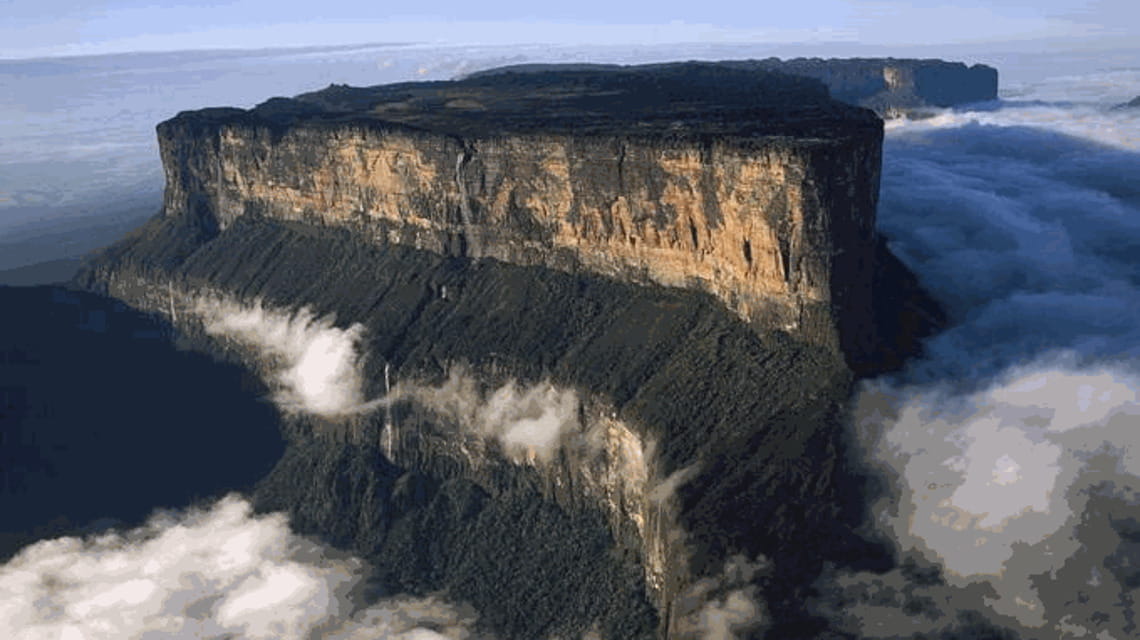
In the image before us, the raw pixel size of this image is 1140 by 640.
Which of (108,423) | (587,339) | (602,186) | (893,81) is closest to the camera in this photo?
(587,339)

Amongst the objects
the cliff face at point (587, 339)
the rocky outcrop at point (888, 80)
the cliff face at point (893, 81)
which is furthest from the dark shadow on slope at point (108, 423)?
the cliff face at point (893, 81)

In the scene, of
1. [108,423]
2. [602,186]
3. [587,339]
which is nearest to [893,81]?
[602,186]

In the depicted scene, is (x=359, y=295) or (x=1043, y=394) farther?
(x=359, y=295)

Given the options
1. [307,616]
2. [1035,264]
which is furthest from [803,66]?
[307,616]

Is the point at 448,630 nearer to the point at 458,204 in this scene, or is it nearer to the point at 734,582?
the point at 734,582

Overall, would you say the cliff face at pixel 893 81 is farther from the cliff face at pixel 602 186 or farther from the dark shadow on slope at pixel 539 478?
the dark shadow on slope at pixel 539 478

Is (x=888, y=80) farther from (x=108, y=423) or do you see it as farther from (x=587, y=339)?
(x=108, y=423)
